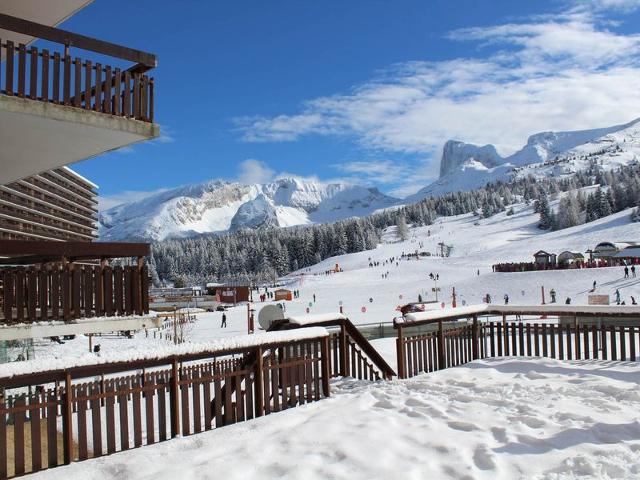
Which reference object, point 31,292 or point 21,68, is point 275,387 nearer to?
point 31,292

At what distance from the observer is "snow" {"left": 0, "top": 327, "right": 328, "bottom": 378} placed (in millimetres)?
6186

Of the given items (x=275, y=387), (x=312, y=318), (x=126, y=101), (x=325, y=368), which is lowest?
(x=275, y=387)

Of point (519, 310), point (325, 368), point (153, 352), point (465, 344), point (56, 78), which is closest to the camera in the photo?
point (153, 352)

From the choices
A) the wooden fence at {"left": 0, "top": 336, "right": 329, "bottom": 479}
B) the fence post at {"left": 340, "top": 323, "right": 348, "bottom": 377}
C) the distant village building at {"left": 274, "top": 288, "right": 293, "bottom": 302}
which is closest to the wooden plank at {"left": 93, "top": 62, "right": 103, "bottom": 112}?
the wooden fence at {"left": 0, "top": 336, "right": 329, "bottom": 479}

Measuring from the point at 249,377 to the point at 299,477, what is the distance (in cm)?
260

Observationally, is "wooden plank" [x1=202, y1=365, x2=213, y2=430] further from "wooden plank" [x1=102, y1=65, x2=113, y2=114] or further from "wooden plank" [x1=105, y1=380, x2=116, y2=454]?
"wooden plank" [x1=102, y1=65, x2=113, y2=114]

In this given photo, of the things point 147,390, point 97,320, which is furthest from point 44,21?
point 147,390

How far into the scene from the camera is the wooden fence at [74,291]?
8227 mm

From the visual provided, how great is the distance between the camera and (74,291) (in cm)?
842

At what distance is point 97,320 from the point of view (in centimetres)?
859

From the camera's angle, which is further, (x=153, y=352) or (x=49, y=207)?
(x=49, y=207)

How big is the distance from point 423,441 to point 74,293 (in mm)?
5176

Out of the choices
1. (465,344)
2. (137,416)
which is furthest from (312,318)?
(465,344)

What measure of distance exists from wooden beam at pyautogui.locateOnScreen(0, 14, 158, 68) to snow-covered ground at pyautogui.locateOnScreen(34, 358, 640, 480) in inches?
214
